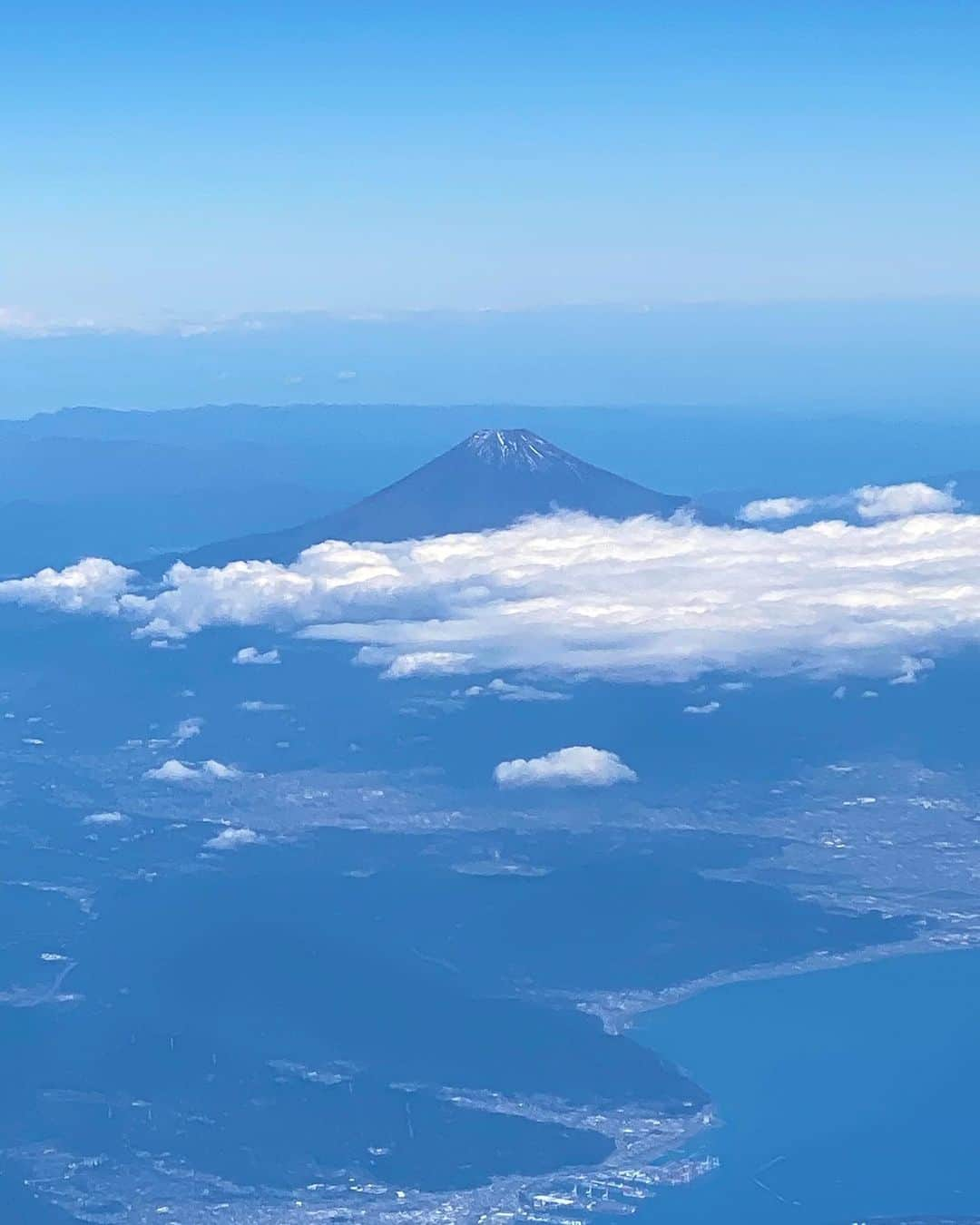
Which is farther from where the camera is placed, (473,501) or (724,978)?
(473,501)

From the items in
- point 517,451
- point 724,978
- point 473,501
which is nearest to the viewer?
point 724,978

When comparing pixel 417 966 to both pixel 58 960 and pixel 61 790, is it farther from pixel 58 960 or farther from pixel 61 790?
pixel 61 790

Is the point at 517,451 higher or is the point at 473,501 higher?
the point at 517,451

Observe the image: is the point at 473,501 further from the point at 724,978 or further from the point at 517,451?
the point at 724,978

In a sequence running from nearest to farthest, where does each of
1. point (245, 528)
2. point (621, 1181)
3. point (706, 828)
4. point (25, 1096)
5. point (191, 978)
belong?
point (621, 1181)
point (25, 1096)
point (191, 978)
point (706, 828)
point (245, 528)

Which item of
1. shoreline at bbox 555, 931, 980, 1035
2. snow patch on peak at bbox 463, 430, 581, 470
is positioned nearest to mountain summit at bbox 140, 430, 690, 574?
snow patch on peak at bbox 463, 430, 581, 470

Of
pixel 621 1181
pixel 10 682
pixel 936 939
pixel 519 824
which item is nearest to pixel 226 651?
pixel 10 682

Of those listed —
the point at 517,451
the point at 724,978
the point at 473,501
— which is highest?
the point at 517,451

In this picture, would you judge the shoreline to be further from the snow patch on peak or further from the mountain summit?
the snow patch on peak

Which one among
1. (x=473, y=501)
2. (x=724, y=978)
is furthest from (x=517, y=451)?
(x=724, y=978)
